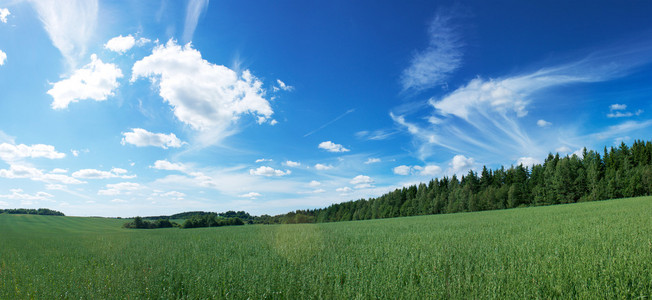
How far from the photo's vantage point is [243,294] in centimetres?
443

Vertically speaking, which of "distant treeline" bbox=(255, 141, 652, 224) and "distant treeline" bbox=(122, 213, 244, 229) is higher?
"distant treeline" bbox=(255, 141, 652, 224)

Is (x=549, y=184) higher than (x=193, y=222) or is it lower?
higher

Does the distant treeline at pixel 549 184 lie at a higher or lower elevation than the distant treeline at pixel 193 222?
higher

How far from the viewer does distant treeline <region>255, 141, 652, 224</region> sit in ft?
138

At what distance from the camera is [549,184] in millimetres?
48594

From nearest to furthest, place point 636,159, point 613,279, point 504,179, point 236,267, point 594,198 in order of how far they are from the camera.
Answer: point 613,279 < point 236,267 < point 594,198 < point 636,159 < point 504,179

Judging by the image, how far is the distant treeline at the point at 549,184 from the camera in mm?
42000

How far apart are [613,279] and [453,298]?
2.72 metres

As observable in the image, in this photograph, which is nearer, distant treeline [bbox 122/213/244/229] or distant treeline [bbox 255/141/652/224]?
distant treeline [bbox 255/141/652/224]

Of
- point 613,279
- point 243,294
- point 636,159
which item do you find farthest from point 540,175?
point 243,294

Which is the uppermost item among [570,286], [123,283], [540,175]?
[540,175]

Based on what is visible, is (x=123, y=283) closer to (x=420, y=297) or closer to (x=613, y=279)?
(x=420, y=297)

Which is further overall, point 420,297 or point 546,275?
point 546,275

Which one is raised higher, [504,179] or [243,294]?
Result: [504,179]
